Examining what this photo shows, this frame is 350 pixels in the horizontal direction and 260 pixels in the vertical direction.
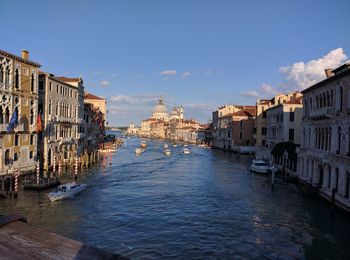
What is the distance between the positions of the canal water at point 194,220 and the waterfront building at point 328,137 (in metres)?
1.93

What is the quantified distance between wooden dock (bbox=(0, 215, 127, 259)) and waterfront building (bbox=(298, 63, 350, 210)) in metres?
20.0

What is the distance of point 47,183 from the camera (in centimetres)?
2938

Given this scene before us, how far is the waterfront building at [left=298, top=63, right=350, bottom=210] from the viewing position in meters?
22.5

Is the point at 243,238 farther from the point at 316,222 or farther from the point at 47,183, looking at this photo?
the point at 47,183

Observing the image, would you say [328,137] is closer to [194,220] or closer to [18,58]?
[194,220]

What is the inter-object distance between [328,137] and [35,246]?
81.9 feet

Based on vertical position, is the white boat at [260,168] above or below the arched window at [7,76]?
below

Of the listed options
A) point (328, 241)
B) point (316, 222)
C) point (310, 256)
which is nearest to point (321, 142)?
point (316, 222)

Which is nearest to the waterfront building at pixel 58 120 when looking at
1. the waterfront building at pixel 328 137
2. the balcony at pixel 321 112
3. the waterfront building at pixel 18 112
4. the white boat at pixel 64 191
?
the waterfront building at pixel 18 112

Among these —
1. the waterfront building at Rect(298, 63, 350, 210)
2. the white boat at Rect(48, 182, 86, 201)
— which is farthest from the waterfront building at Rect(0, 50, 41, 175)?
the waterfront building at Rect(298, 63, 350, 210)

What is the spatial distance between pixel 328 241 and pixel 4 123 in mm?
25592

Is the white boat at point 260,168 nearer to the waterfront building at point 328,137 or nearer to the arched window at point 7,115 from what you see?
the waterfront building at point 328,137

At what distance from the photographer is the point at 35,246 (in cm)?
459

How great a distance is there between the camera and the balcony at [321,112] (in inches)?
1015
